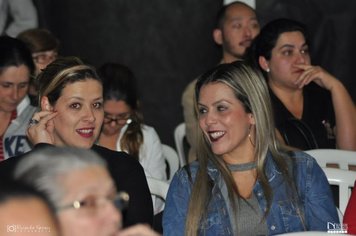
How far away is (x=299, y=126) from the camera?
15.0 ft

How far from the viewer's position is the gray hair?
193 centimetres

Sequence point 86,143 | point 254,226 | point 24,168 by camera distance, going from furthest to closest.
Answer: point 86,143, point 254,226, point 24,168

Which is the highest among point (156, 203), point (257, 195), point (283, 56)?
point (283, 56)

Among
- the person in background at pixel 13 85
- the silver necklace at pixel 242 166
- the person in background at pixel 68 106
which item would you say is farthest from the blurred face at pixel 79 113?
the person in background at pixel 13 85

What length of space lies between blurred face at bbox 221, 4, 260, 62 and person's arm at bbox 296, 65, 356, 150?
1129 mm

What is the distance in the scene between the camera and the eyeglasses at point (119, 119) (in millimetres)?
4809

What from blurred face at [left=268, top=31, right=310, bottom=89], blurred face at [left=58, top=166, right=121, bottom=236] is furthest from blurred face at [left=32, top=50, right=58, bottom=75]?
blurred face at [left=58, top=166, right=121, bottom=236]

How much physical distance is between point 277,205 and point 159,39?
300cm

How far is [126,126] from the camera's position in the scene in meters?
4.88

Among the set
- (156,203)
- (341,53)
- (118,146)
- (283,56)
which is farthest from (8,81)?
(341,53)

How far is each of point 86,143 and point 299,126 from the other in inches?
52.3

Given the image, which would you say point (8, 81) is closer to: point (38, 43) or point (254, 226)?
point (38, 43)

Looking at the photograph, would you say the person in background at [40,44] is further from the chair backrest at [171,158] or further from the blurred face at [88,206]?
the blurred face at [88,206]

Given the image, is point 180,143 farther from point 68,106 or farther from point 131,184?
point 131,184
